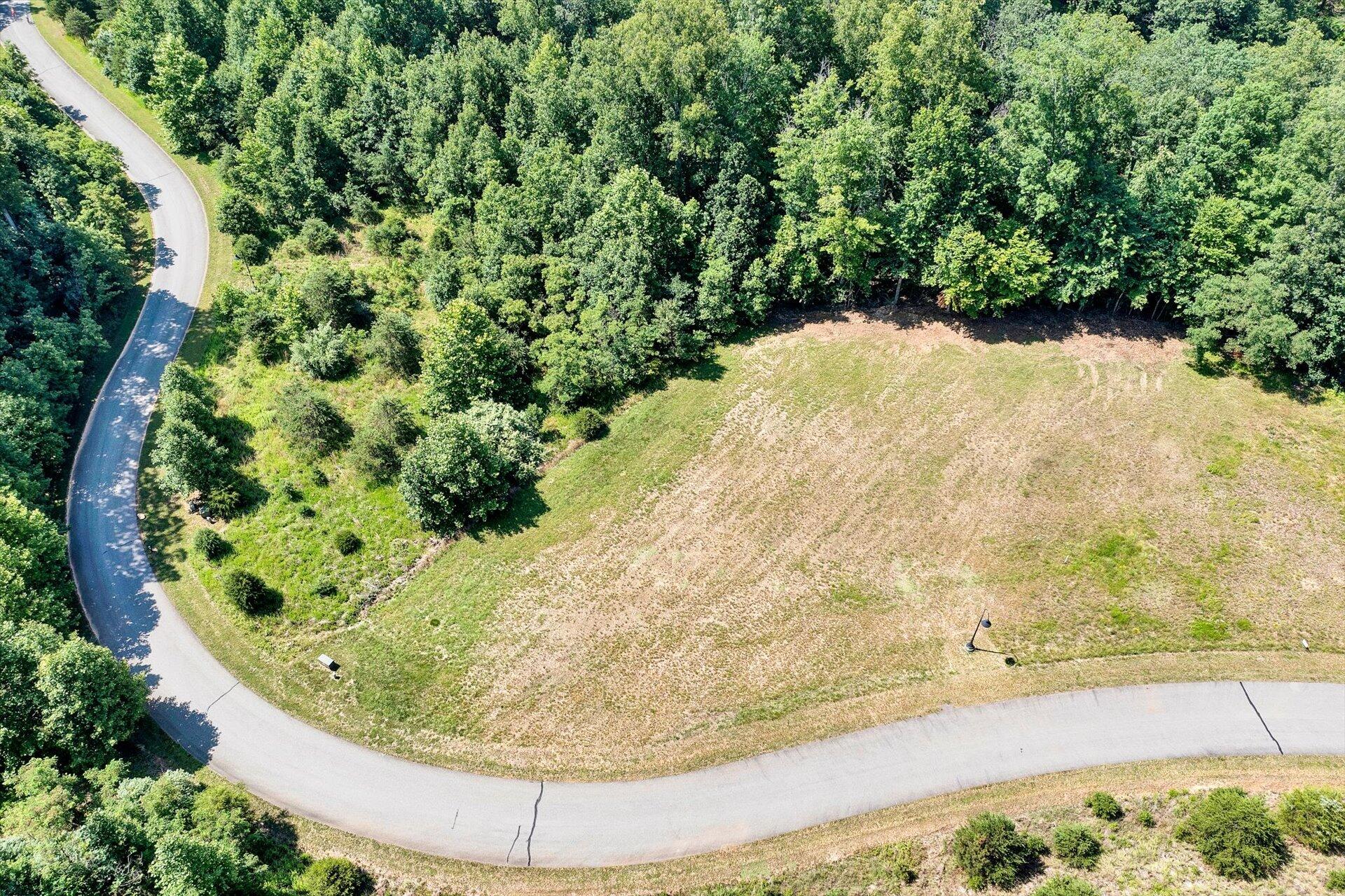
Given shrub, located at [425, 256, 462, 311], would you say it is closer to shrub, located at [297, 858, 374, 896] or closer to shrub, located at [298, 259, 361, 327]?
shrub, located at [298, 259, 361, 327]

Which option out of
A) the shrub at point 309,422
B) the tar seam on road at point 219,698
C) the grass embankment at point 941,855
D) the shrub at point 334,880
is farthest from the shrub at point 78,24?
the shrub at point 334,880

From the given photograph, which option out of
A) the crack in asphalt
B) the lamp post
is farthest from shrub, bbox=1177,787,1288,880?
the crack in asphalt

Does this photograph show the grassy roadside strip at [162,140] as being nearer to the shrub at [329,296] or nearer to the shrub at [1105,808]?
the shrub at [329,296]

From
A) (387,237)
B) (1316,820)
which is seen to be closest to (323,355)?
(387,237)

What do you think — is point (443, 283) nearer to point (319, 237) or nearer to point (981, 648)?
point (319, 237)

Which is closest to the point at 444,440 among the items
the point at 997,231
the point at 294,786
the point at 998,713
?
the point at 294,786

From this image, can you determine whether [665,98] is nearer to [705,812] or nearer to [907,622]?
[907,622]

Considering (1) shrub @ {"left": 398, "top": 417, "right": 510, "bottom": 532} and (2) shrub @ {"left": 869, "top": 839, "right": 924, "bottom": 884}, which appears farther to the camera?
(1) shrub @ {"left": 398, "top": 417, "right": 510, "bottom": 532}
